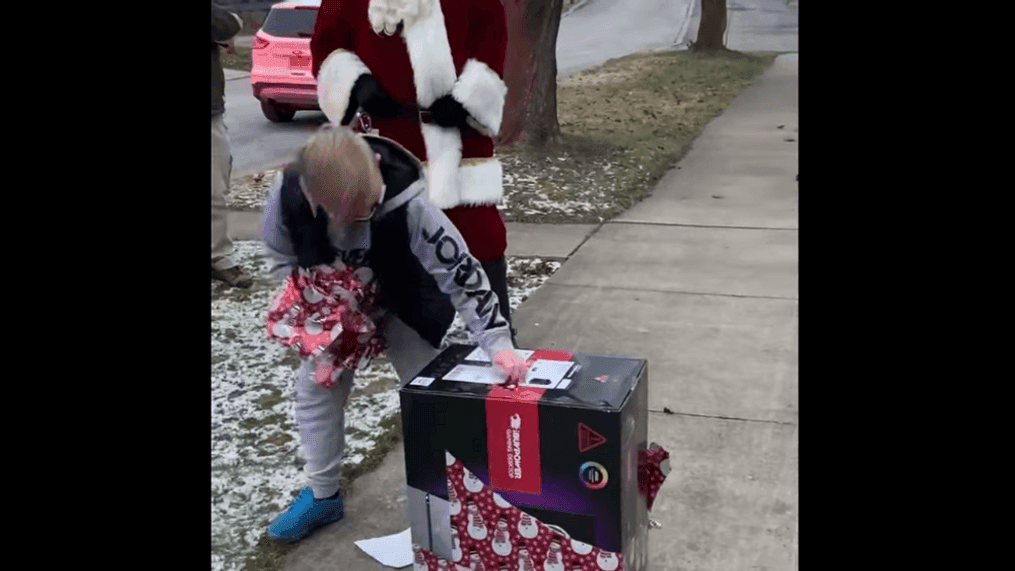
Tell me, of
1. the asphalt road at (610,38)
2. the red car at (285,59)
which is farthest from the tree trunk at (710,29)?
the red car at (285,59)

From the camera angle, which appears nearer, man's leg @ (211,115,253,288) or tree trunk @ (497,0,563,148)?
man's leg @ (211,115,253,288)

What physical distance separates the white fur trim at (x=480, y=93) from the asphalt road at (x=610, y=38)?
5.90 meters

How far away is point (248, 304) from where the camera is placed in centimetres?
538

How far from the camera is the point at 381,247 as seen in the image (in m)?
2.75

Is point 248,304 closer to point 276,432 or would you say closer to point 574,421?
point 276,432

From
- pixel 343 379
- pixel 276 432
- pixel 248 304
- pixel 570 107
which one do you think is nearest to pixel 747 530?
pixel 343 379

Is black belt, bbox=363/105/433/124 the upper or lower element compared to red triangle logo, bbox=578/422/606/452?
upper

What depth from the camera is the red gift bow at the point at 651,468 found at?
2.57 meters

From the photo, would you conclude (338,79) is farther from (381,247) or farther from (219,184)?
(219,184)

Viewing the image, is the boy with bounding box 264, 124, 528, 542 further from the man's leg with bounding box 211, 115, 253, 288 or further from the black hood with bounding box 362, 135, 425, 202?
the man's leg with bounding box 211, 115, 253, 288

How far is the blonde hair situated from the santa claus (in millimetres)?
890

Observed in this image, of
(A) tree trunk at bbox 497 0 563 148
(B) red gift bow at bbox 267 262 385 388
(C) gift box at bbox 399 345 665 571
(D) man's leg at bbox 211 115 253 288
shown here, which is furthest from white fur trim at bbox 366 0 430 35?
(A) tree trunk at bbox 497 0 563 148

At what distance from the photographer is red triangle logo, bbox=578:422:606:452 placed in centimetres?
234

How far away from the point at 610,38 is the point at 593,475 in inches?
911
